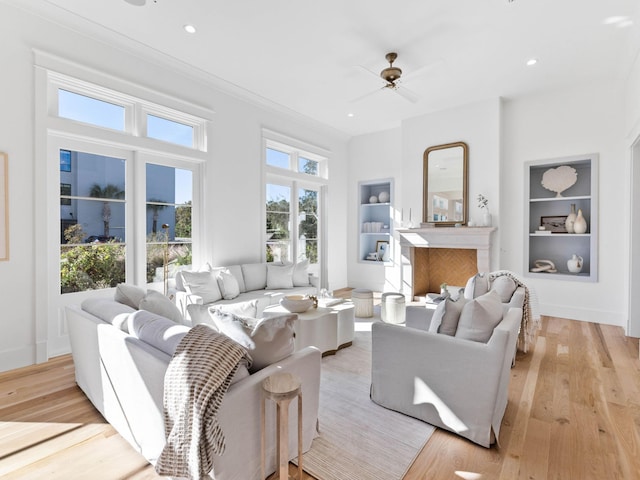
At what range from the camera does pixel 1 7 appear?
2896 millimetres

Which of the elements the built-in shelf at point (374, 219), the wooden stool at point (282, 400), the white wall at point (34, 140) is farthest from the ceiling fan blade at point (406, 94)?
the wooden stool at point (282, 400)

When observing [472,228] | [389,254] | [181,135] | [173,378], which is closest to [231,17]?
[181,135]

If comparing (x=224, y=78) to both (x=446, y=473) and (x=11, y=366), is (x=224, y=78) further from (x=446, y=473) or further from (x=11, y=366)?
(x=446, y=473)

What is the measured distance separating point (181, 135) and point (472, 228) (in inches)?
171

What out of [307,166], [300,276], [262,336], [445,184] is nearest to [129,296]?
[262,336]

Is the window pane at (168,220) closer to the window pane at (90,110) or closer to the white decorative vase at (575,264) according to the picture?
the window pane at (90,110)

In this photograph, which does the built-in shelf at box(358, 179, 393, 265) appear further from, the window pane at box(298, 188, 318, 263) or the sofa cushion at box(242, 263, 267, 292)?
the sofa cushion at box(242, 263, 267, 292)

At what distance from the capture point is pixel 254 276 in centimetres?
477

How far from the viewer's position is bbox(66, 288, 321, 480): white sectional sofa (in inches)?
60.2

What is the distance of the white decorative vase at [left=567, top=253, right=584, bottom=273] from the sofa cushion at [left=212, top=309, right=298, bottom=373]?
16.0 feet

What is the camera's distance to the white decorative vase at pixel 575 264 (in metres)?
4.86

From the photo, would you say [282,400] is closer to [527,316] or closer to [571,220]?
[527,316]

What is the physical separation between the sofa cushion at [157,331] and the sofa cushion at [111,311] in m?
0.14

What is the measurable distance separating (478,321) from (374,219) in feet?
16.9
